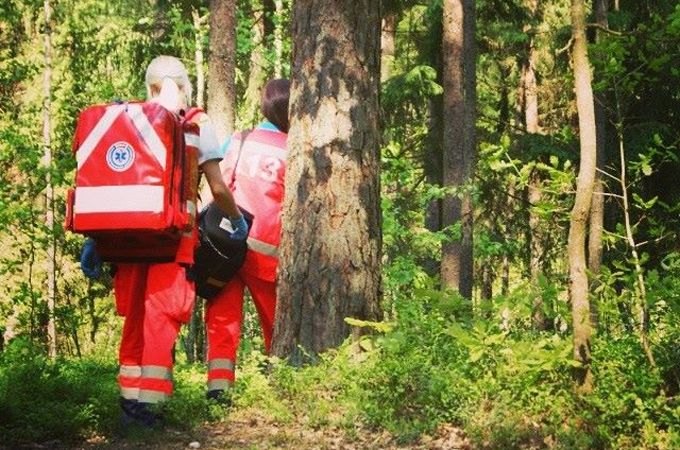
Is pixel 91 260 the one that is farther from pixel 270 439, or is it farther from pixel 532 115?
pixel 532 115

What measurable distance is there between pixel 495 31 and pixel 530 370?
1605cm

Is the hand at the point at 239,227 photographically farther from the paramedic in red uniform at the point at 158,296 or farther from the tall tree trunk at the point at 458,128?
the tall tree trunk at the point at 458,128

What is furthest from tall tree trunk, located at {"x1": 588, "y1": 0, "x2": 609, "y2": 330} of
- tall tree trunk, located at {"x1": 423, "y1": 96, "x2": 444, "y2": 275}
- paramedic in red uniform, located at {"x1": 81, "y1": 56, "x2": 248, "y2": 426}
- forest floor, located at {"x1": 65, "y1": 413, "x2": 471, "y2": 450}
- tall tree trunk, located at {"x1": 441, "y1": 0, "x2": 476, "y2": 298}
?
forest floor, located at {"x1": 65, "y1": 413, "x2": 471, "y2": 450}

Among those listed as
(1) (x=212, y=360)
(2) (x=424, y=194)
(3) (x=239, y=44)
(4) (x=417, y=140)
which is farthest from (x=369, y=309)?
(4) (x=417, y=140)

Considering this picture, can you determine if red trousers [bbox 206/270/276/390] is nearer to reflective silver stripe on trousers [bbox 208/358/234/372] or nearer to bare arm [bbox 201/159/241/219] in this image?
reflective silver stripe on trousers [bbox 208/358/234/372]

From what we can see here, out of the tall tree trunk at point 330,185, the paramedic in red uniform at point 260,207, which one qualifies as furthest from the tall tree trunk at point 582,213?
the paramedic in red uniform at point 260,207

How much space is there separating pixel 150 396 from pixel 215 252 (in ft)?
3.57

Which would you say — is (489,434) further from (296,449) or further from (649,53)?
(649,53)

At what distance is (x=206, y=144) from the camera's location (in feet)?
18.4

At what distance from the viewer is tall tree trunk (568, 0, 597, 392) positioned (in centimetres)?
471

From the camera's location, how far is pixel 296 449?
4762 millimetres

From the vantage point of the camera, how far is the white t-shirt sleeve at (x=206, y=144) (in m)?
5.59

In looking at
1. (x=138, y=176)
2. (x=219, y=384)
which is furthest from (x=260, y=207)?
(x=138, y=176)

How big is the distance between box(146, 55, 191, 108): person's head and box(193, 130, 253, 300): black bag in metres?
0.75
